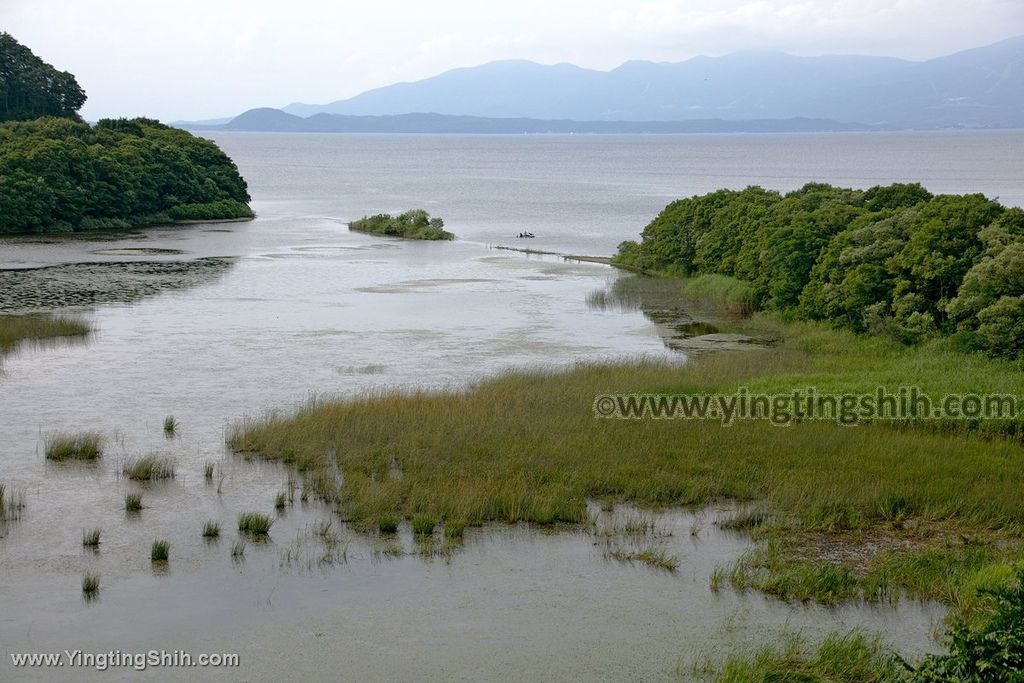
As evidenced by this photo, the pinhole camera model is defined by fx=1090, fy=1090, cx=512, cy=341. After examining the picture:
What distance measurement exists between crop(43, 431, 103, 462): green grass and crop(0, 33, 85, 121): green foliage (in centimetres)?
9008

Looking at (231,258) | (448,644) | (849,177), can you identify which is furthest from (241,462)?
(849,177)

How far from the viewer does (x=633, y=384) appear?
26.5 metres

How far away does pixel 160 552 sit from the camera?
1652 cm

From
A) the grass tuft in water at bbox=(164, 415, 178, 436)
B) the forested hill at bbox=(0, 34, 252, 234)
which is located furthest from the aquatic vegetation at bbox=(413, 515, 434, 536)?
the forested hill at bbox=(0, 34, 252, 234)

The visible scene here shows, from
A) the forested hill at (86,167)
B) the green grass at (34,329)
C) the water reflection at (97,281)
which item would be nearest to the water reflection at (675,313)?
the water reflection at (97,281)

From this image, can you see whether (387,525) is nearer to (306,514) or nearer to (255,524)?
(306,514)

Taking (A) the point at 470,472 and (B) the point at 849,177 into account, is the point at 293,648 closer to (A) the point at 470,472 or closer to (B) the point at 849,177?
(A) the point at 470,472

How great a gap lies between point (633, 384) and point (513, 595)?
11453mm

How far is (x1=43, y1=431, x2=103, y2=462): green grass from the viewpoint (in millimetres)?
21438

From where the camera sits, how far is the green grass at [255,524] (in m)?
17.8

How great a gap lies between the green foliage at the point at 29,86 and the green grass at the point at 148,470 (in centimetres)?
9213

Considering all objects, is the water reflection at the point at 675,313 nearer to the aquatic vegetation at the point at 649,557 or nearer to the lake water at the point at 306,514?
the lake water at the point at 306,514

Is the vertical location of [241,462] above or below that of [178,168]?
below

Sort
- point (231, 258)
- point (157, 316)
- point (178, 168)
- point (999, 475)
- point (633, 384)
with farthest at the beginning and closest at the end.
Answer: point (178, 168)
point (231, 258)
point (157, 316)
point (633, 384)
point (999, 475)
